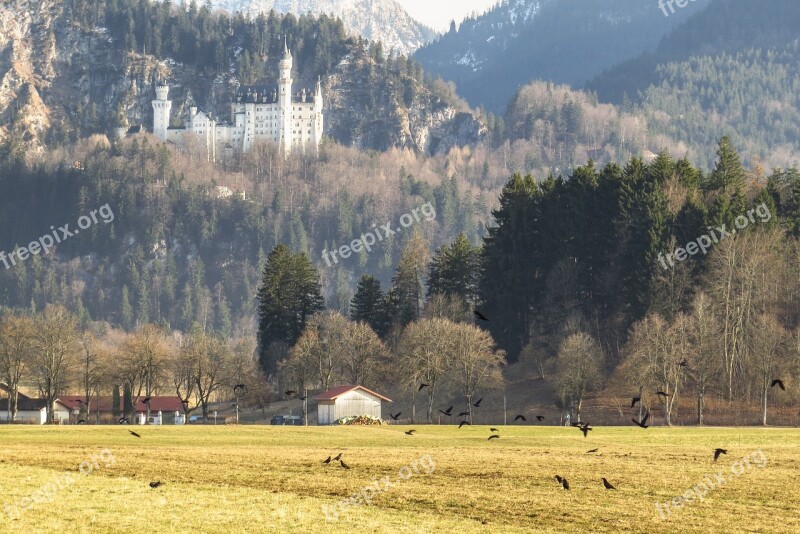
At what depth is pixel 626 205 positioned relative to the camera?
130 m

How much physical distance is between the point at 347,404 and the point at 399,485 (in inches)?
2591

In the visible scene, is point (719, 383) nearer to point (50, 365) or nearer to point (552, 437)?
point (552, 437)

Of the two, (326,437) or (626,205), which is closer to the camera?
(326,437)

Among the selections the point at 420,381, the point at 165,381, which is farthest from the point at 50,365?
the point at 420,381

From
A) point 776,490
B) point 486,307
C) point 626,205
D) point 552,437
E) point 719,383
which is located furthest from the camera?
point 486,307

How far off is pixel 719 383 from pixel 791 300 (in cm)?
1197

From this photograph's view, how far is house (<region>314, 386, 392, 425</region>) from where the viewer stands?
389 feet
